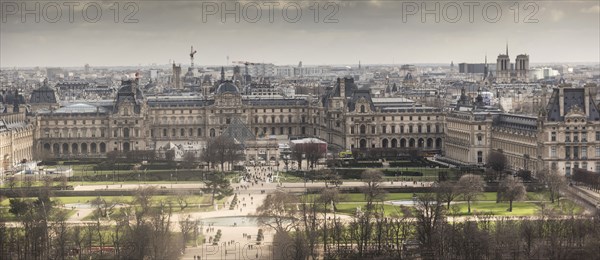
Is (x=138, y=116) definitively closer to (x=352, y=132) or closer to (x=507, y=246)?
(x=352, y=132)

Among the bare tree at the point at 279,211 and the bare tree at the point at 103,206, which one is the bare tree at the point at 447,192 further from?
the bare tree at the point at 103,206

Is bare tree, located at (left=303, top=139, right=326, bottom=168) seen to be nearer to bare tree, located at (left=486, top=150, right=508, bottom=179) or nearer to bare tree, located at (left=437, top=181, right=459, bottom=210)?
bare tree, located at (left=486, top=150, right=508, bottom=179)

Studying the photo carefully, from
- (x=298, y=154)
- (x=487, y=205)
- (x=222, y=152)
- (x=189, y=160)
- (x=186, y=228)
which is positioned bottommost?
(x=487, y=205)

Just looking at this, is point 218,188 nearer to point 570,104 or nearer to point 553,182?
point 553,182

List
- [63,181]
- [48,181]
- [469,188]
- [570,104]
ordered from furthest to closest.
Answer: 1. [570,104]
2. [63,181]
3. [48,181]
4. [469,188]

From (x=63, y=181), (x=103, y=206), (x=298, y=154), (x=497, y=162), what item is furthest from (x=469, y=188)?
(x=63, y=181)

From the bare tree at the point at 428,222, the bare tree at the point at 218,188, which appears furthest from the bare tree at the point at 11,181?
the bare tree at the point at 428,222

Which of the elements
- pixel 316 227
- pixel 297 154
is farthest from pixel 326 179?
pixel 316 227

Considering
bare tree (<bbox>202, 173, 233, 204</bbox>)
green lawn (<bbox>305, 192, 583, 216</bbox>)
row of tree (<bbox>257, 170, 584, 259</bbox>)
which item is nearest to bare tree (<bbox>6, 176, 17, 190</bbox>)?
bare tree (<bbox>202, 173, 233, 204</bbox>)

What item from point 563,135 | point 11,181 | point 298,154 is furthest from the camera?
point 298,154
